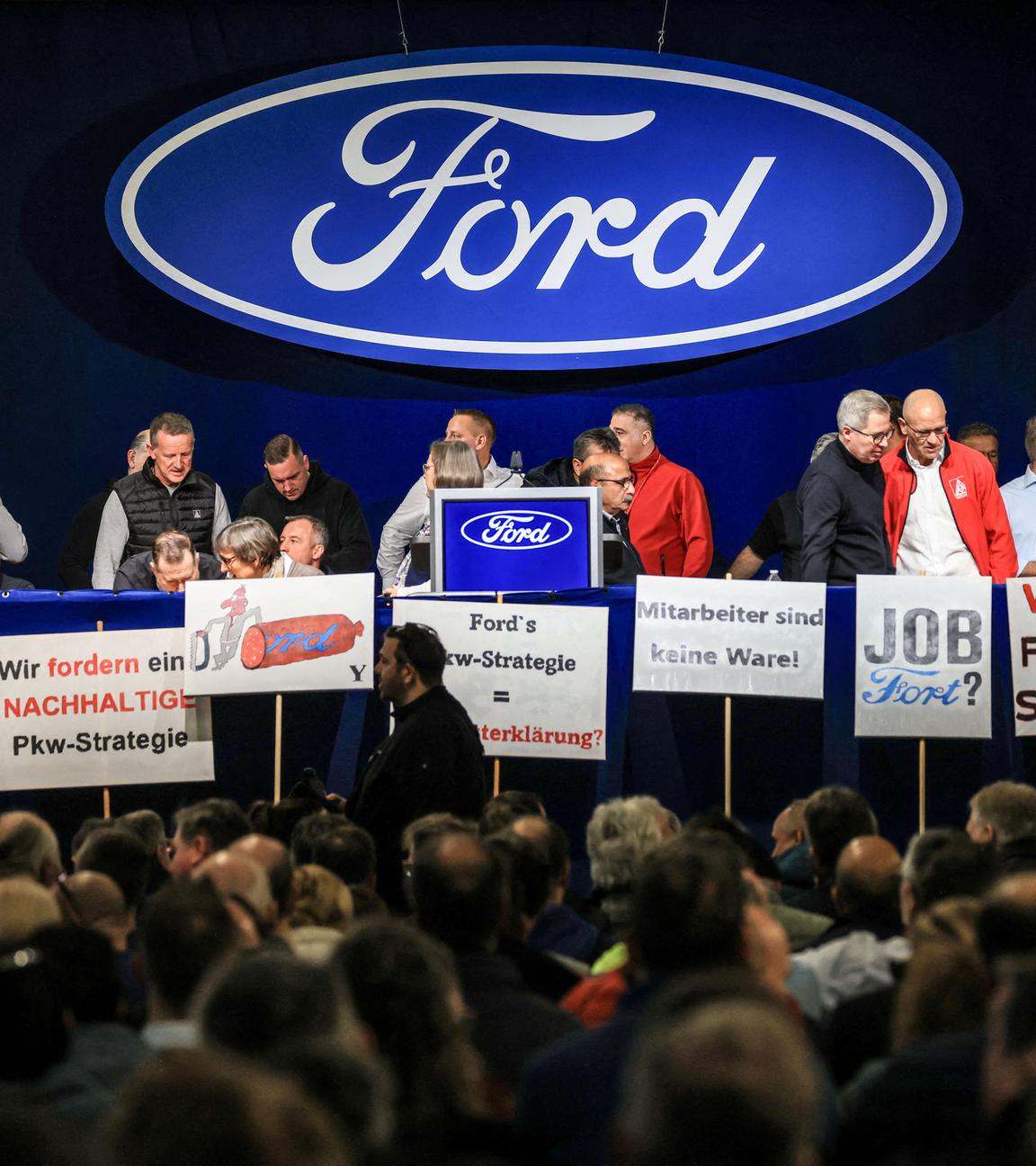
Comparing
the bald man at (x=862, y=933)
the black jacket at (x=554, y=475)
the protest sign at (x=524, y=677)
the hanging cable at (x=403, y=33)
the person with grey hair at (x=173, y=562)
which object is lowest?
the bald man at (x=862, y=933)

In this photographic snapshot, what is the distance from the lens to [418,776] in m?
6.35

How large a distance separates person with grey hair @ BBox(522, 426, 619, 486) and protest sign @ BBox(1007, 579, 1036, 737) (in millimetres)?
2084

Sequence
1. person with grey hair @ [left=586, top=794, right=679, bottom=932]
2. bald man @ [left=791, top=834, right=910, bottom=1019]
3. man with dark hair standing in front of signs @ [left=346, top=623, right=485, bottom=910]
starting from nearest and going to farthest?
bald man @ [left=791, top=834, right=910, bottom=1019], person with grey hair @ [left=586, top=794, right=679, bottom=932], man with dark hair standing in front of signs @ [left=346, top=623, right=485, bottom=910]

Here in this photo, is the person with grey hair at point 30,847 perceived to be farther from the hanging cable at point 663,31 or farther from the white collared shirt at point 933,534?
the hanging cable at point 663,31

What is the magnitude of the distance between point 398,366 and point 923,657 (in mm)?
4666

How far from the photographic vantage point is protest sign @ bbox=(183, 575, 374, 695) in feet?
23.9

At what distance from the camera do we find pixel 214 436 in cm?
1095

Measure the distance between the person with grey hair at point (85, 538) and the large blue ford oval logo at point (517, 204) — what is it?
178 centimetres

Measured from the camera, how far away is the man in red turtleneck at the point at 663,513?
373 inches

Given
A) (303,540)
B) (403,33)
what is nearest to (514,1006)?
(303,540)

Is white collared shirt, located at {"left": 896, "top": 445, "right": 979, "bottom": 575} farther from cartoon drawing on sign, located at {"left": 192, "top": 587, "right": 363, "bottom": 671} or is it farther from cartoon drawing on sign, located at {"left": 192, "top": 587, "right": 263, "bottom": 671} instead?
cartoon drawing on sign, located at {"left": 192, "top": 587, "right": 263, "bottom": 671}

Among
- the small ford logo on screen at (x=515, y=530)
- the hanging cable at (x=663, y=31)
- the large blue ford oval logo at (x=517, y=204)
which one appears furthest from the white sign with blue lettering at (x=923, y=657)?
the hanging cable at (x=663, y=31)

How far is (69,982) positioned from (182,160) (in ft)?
27.5

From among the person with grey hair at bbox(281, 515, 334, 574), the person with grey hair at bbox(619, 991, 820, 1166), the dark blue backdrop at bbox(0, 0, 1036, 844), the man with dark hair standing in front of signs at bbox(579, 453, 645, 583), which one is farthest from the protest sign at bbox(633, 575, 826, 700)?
the person with grey hair at bbox(619, 991, 820, 1166)
